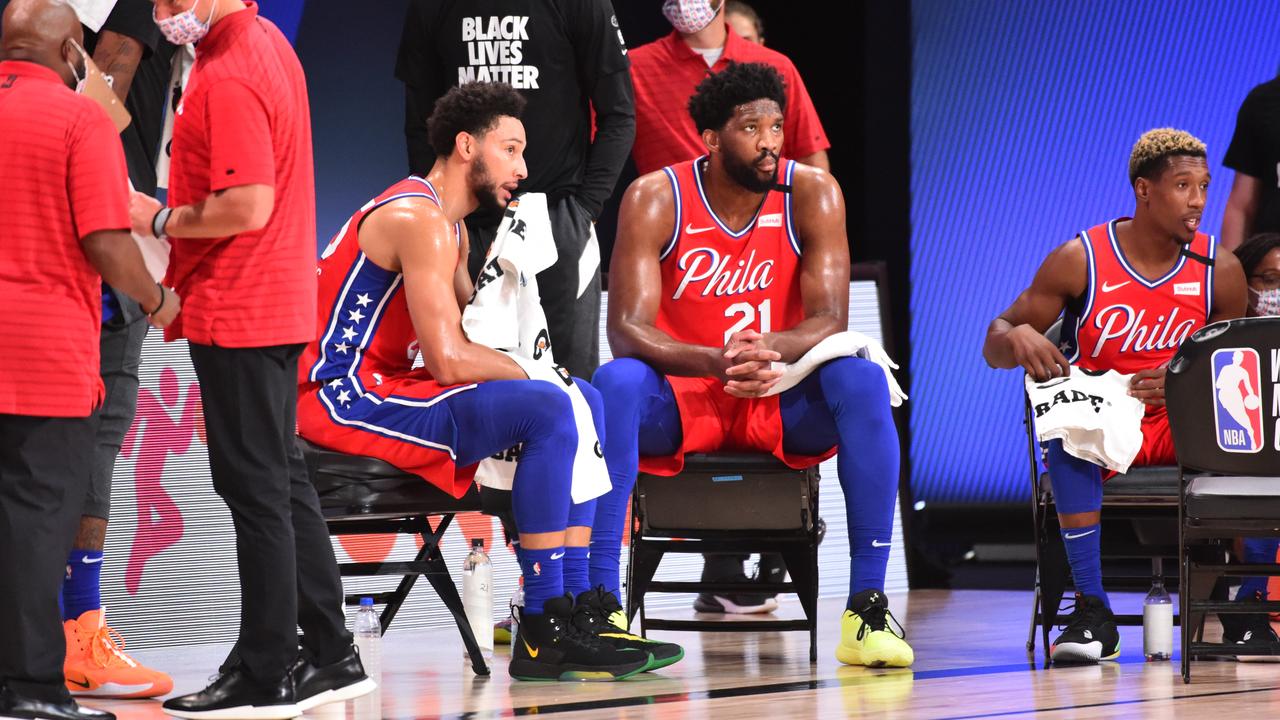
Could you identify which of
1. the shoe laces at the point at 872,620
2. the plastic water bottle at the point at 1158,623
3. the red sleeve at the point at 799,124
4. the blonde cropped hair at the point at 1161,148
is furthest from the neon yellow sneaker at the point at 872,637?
the red sleeve at the point at 799,124

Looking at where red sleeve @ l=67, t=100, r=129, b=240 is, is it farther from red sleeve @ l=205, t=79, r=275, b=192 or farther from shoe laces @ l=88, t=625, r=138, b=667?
shoe laces @ l=88, t=625, r=138, b=667

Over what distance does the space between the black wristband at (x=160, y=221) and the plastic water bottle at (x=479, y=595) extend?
1.59 m

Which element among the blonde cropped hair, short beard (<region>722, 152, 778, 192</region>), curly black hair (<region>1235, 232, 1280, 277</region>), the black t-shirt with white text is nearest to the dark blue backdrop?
the black t-shirt with white text

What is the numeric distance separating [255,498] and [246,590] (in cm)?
19

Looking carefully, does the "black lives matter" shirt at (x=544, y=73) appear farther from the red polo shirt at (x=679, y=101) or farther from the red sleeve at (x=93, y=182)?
the red sleeve at (x=93, y=182)

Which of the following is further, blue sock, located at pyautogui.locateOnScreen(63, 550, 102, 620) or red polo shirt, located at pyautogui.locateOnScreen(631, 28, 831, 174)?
red polo shirt, located at pyautogui.locateOnScreen(631, 28, 831, 174)

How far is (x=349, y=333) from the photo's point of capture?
152 inches

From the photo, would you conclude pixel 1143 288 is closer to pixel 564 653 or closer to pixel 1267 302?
pixel 1267 302

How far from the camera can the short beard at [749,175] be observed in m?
4.46

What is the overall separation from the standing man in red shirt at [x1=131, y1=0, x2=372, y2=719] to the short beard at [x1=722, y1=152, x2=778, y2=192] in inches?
62.6

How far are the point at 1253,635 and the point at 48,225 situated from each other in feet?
10.7

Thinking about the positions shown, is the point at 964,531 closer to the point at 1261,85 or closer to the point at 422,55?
the point at 1261,85

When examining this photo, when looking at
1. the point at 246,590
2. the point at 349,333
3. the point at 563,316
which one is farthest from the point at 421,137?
the point at 246,590

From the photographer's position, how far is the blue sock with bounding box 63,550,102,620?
3867 millimetres
